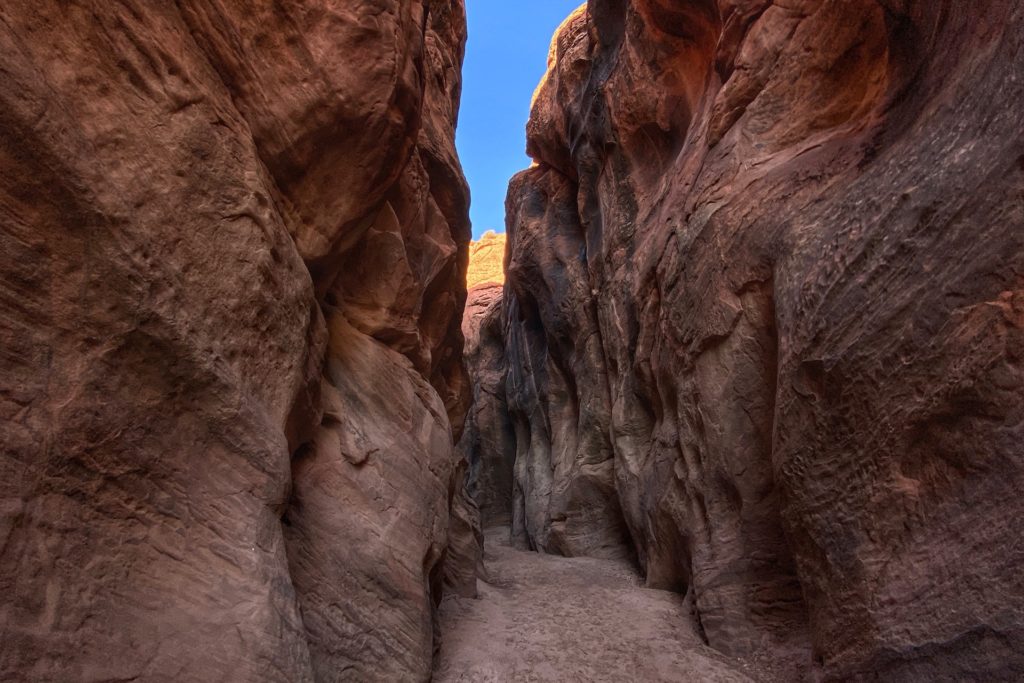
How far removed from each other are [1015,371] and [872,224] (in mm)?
1923

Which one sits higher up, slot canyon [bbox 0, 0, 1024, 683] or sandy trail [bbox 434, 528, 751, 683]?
slot canyon [bbox 0, 0, 1024, 683]

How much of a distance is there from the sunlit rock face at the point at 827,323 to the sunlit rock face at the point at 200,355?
396 cm

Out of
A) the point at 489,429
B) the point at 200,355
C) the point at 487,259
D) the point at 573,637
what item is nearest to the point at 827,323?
the point at 573,637

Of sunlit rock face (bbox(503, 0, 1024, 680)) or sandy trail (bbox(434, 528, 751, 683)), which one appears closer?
sunlit rock face (bbox(503, 0, 1024, 680))

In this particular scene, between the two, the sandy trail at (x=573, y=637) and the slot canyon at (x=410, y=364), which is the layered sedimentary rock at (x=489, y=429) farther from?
the slot canyon at (x=410, y=364)

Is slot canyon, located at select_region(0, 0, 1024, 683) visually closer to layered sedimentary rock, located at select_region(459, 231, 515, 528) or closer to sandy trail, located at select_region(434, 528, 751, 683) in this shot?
sandy trail, located at select_region(434, 528, 751, 683)

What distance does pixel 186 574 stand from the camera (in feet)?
14.3

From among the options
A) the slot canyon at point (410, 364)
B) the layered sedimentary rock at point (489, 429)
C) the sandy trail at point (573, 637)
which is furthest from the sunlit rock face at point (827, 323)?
the layered sedimentary rock at point (489, 429)

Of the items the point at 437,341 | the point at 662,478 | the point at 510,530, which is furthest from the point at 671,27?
the point at 510,530

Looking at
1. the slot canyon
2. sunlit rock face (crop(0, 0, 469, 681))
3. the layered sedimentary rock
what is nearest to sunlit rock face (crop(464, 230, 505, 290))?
the layered sedimentary rock

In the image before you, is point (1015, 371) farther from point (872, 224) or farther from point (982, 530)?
point (872, 224)

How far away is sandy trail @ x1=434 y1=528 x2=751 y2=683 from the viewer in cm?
684

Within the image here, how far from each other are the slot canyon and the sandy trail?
0.20 feet

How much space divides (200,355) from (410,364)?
452cm
